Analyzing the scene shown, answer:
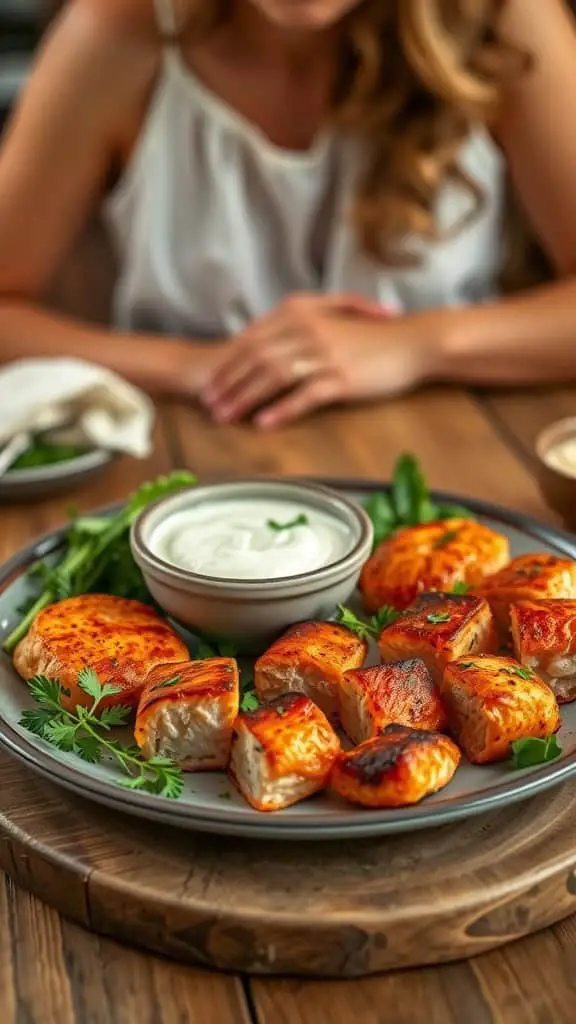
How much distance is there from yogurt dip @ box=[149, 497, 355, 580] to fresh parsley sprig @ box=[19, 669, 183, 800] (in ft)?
0.59

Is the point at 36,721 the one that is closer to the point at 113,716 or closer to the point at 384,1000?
the point at 113,716

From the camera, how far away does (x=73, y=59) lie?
Answer: 2428 millimetres

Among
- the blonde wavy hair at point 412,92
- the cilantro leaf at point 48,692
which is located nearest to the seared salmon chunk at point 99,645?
the cilantro leaf at point 48,692

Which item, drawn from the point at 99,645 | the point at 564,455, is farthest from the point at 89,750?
the point at 564,455

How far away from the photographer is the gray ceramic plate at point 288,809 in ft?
3.21

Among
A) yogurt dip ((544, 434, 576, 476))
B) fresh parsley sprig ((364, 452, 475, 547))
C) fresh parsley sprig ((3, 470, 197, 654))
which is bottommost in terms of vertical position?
yogurt dip ((544, 434, 576, 476))

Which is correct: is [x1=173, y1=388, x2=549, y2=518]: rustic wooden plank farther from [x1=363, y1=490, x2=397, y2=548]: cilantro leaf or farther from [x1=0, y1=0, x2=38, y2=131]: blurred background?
[x1=0, y1=0, x2=38, y2=131]: blurred background

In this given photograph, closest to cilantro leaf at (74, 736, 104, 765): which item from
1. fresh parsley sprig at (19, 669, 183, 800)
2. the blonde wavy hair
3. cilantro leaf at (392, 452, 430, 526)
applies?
fresh parsley sprig at (19, 669, 183, 800)

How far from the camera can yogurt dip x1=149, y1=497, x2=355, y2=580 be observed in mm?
1273

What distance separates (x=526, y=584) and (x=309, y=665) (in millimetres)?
282

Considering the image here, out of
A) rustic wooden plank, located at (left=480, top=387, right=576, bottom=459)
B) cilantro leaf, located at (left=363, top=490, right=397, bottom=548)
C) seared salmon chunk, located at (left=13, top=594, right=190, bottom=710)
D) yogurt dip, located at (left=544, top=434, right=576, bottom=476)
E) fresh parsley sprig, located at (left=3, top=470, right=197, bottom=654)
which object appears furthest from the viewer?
rustic wooden plank, located at (left=480, top=387, right=576, bottom=459)

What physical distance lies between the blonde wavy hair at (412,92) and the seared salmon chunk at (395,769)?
1.63m

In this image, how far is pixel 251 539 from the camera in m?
1.32

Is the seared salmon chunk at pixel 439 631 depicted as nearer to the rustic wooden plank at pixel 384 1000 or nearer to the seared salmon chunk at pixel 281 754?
the seared salmon chunk at pixel 281 754
